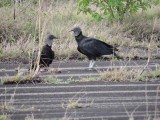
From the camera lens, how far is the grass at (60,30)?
48.1ft

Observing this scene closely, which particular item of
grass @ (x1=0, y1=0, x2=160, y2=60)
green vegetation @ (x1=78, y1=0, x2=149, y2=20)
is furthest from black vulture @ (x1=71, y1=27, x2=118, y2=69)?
green vegetation @ (x1=78, y1=0, x2=149, y2=20)

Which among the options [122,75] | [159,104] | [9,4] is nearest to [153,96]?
[159,104]

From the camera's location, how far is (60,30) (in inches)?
648

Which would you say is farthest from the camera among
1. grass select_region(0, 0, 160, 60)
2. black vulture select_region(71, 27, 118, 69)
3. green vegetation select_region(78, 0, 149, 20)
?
green vegetation select_region(78, 0, 149, 20)

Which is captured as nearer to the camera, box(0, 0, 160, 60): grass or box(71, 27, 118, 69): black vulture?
box(71, 27, 118, 69): black vulture

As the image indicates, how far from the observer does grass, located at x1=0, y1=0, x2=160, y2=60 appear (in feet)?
48.1

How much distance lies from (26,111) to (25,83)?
2.59 metres

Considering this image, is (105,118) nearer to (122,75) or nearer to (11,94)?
(11,94)

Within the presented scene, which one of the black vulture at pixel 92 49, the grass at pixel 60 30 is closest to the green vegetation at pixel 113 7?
the grass at pixel 60 30

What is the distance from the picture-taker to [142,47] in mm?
15969

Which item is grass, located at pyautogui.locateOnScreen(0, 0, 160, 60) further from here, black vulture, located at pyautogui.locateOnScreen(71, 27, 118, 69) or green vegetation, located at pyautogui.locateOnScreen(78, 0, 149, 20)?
black vulture, located at pyautogui.locateOnScreen(71, 27, 118, 69)

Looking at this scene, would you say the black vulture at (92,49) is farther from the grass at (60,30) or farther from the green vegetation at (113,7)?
the green vegetation at (113,7)

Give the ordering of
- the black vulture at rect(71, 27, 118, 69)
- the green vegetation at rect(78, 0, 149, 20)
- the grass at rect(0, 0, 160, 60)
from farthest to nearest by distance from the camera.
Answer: the green vegetation at rect(78, 0, 149, 20)
the grass at rect(0, 0, 160, 60)
the black vulture at rect(71, 27, 118, 69)

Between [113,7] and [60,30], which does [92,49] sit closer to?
[60,30]
